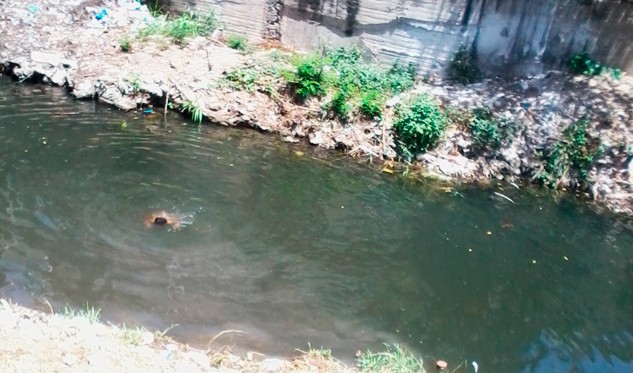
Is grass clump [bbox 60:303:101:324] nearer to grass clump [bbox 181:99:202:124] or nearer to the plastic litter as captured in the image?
grass clump [bbox 181:99:202:124]

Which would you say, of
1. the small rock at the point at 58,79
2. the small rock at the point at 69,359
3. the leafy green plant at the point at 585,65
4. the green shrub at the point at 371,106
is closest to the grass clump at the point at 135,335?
the small rock at the point at 69,359

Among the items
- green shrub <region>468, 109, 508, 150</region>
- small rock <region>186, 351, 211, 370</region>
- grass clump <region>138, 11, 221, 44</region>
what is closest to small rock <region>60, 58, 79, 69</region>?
grass clump <region>138, 11, 221, 44</region>

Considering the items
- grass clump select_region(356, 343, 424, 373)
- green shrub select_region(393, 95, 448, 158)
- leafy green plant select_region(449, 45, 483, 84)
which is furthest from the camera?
leafy green plant select_region(449, 45, 483, 84)

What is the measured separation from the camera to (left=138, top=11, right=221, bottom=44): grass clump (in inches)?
363

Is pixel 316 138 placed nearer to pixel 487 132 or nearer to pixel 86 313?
pixel 487 132

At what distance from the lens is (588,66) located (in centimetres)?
879

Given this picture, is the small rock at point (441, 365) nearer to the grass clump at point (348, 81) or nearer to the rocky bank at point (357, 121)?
→ the rocky bank at point (357, 121)

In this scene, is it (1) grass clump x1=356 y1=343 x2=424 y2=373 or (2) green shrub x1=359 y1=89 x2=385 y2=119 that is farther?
(2) green shrub x1=359 y1=89 x2=385 y2=119

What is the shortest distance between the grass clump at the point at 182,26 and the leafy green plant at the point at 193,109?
127cm

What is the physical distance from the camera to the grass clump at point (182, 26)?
9211 mm

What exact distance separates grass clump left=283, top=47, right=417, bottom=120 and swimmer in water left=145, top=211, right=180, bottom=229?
2990mm

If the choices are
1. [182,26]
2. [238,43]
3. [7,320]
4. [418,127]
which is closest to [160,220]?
[7,320]

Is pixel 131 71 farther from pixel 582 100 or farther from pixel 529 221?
pixel 582 100

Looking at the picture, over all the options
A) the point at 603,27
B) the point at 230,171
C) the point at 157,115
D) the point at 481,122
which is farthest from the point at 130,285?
the point at 603,27
